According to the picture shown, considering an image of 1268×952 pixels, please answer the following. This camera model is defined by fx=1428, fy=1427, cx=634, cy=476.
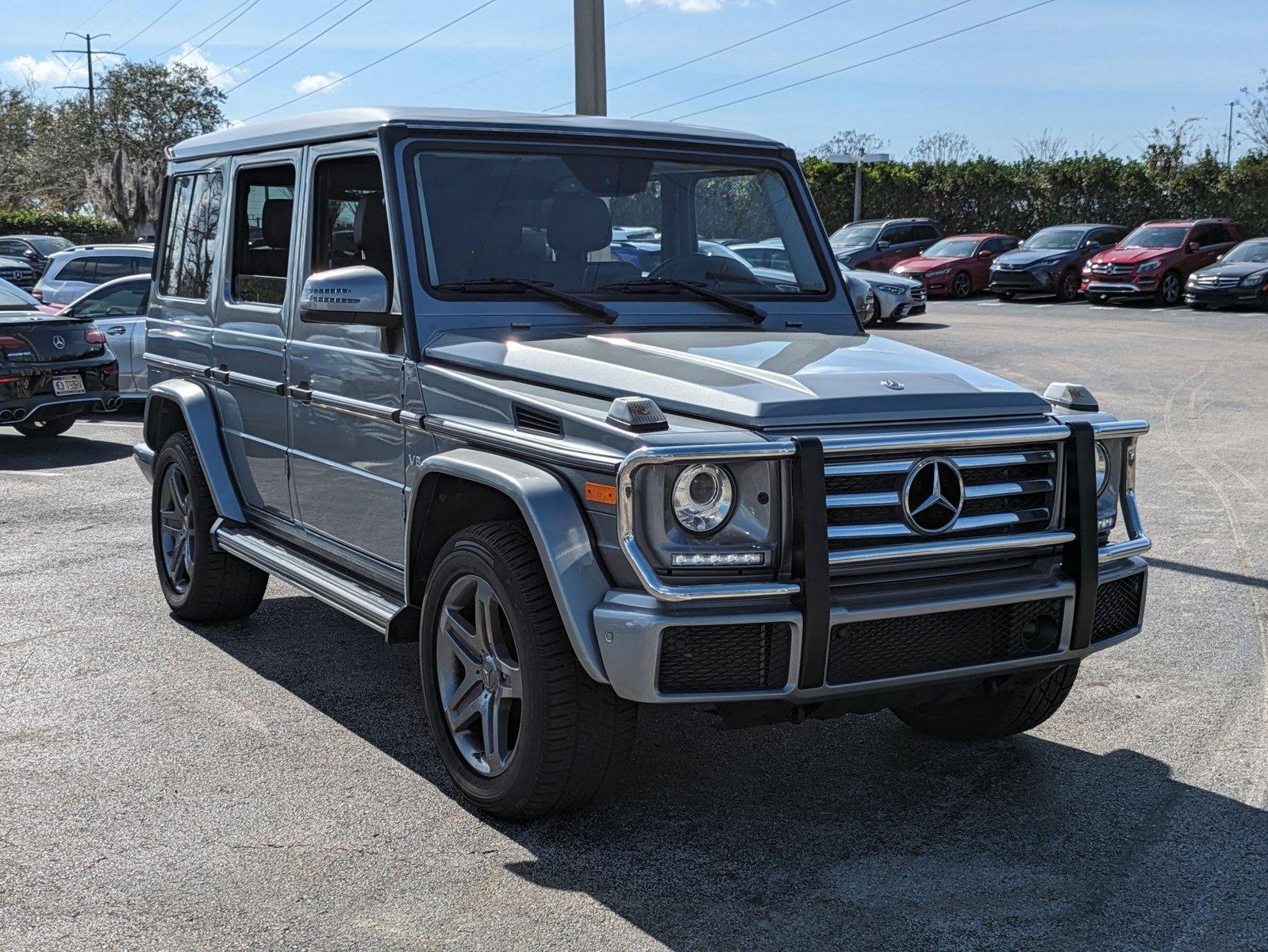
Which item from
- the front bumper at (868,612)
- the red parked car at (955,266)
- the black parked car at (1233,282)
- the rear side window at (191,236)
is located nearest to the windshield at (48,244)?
the red parked car at (955,266)

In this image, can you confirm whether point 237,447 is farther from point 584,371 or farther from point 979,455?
point 979,455

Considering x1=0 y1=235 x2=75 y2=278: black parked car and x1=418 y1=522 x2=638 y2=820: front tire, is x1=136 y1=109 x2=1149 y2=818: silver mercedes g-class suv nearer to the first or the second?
x1=418 y1=522 x2=638 y2=820: front tire

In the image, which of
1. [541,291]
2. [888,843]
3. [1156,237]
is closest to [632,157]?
[541,291]

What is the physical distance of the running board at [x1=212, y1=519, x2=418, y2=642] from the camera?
474 centimetres

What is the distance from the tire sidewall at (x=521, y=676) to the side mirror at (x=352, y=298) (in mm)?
929

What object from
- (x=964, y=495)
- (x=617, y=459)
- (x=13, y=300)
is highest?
(x=13, y=300)

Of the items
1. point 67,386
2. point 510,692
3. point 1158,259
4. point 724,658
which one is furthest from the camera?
point 1158,259

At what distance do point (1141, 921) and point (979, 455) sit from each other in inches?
50.5

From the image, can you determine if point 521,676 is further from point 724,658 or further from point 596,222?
point 596,222

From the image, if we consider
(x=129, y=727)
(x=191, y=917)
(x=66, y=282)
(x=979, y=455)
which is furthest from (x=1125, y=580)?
(x=66, y=282)

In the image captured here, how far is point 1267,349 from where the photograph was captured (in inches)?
780

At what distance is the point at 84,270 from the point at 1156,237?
20.9 meters

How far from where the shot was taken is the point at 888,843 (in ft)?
13.6

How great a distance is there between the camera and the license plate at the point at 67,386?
12.1 m
